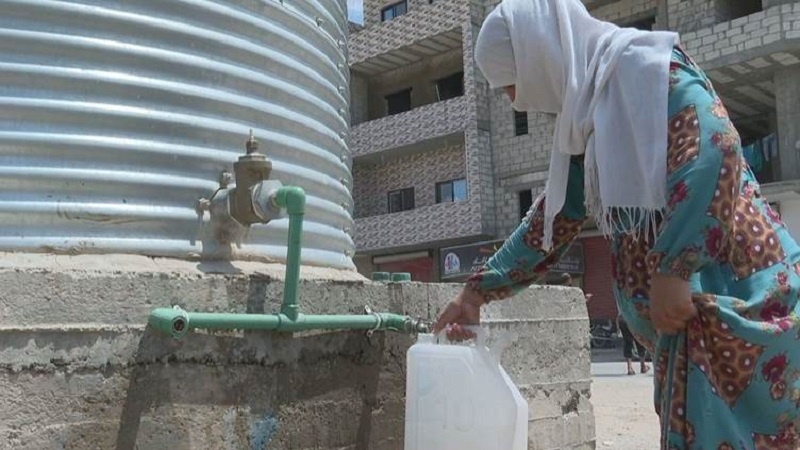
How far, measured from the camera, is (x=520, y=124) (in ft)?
73.4

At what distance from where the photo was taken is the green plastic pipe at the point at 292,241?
286 cm

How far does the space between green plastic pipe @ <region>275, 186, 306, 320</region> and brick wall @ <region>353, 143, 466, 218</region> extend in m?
20.8

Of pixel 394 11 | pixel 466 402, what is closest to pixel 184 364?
pixel 466 402

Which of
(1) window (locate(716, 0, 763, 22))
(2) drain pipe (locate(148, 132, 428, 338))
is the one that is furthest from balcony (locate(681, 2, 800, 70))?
(2) drain pipe (locate(148, 132, 428, 338))

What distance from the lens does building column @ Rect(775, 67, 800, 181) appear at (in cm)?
1634

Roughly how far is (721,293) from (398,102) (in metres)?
25.3

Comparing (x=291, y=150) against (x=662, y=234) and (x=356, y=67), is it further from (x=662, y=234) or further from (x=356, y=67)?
(x=356, y=67)

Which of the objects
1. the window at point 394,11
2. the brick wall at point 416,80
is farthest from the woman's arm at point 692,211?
the window at point 394,11

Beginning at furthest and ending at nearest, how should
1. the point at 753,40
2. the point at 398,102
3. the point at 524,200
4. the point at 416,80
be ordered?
the point at 398,102, the point at 416,80, the point at 524,200, the point at 753,40

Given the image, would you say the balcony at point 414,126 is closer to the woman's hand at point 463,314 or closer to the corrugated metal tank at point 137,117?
the corrugated metal tank at point 137,117

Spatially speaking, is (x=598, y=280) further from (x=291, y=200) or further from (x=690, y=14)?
(x=291, y=200)

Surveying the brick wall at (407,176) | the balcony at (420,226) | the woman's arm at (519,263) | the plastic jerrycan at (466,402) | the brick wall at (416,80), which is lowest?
the plastic jerrycan at (466,402)

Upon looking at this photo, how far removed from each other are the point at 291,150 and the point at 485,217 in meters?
18.9

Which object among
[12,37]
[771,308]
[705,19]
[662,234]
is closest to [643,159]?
[662,234]
